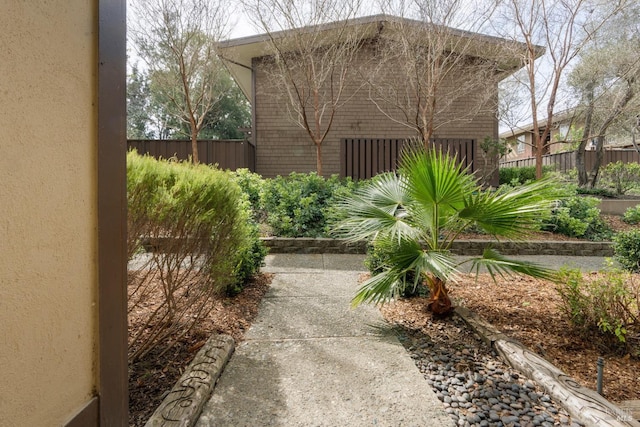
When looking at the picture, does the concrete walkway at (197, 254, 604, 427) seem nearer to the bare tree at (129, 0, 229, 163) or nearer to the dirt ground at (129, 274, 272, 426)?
the dirt ground at (129, 274, 272, 426)

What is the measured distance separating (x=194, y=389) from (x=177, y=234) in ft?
3.62

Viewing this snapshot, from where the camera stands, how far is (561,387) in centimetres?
203

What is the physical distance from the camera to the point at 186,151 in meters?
10.7

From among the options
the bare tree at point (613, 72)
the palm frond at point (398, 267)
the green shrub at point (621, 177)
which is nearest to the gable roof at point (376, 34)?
the bare tree at point (613, 72)

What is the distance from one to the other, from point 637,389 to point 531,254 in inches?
186

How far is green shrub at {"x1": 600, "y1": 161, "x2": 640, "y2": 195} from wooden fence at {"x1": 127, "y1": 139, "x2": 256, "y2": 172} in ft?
38.4

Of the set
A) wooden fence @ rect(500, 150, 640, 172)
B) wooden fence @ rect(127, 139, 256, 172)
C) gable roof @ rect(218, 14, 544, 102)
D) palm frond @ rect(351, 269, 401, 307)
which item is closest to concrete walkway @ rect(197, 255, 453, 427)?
palm frond @ rect(351, 269, 401, 307)

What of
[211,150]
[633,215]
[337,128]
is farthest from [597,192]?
[211,150]

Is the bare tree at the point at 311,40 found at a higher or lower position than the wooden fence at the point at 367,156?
higher

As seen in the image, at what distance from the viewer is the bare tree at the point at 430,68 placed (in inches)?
325


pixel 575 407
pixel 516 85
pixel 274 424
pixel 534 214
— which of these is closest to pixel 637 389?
pixel 575 407

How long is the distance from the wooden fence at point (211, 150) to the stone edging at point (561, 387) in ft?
29.8

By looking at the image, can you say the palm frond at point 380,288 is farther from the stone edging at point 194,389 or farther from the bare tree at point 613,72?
the bare tree at point 613,72

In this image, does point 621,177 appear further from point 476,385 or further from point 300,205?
point 476,385
